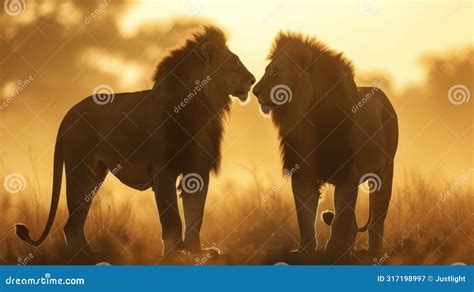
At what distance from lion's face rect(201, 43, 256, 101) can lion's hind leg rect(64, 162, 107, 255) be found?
1262 mm

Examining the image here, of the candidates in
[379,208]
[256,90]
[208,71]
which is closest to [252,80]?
[256,90]

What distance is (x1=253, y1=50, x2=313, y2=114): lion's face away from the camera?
1073 cm

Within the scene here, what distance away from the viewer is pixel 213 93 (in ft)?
35.7

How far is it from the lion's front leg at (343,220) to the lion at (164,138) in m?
1.01

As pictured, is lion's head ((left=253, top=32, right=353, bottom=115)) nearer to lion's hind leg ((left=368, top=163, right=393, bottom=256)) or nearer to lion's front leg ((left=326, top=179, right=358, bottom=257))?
lion's front leg ((left=326, top=179, right=358, bottom=257))

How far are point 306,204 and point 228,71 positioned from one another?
1.22m

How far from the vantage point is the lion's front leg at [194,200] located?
10.8 m

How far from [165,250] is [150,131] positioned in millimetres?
952

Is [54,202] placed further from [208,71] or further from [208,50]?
[208,50]

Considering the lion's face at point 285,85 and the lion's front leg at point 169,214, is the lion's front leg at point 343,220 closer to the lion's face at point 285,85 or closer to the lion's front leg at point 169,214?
the lion's face at point 285,85

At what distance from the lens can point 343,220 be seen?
10617 millimetres

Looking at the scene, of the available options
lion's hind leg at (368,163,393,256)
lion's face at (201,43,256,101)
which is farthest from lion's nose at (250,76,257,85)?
lion's hind leg at (368,163,393,256)

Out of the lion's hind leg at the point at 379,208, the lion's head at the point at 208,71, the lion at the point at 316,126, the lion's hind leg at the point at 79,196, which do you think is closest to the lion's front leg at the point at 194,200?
the lion's head at the point at 208,71

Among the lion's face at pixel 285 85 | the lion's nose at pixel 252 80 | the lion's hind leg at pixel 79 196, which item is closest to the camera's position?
the lion's face at pixel 285 85
